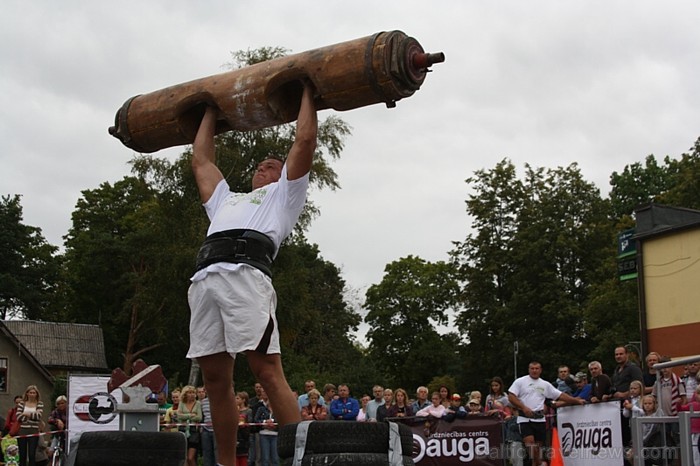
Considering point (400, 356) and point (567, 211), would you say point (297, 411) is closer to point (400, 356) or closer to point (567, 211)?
point (567, 211)

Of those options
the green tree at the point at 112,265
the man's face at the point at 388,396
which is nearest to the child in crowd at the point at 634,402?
the man's face at the point at 388,396

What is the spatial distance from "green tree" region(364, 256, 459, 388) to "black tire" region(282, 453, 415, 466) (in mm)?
57346

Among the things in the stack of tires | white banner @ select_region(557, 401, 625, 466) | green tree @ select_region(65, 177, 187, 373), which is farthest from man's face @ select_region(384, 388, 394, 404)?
green tree @ select_region(65, 177, 187, 373)

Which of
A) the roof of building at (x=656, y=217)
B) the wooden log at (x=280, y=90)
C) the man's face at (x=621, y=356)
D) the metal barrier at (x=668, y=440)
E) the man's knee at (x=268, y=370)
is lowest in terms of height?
the metal barrier at (x=668, y=440)

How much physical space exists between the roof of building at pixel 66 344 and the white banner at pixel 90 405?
123ft

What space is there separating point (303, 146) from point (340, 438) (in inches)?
81.3

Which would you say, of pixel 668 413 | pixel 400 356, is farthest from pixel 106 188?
pixel 668 413

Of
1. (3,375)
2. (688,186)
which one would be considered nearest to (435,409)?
(688,186)

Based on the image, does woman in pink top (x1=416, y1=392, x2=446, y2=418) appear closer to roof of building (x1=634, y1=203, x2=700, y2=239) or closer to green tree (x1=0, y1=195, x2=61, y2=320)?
roof of building (x1=634, y1=203, x2=700, y2=239)

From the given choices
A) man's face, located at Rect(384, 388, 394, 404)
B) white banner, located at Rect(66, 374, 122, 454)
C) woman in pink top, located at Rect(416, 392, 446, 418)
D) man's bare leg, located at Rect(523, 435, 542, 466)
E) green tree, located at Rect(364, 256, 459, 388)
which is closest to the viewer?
man's bare leg, located at Rect(523, 435, 542, 466)

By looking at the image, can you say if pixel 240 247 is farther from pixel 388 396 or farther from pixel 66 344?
→ pixel 66 344

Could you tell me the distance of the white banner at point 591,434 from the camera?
10562 millimetres

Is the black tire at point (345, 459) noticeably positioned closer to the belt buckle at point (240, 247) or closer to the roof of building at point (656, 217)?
the belt buckle at point (240, 247)

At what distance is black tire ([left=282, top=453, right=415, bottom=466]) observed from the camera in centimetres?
363
